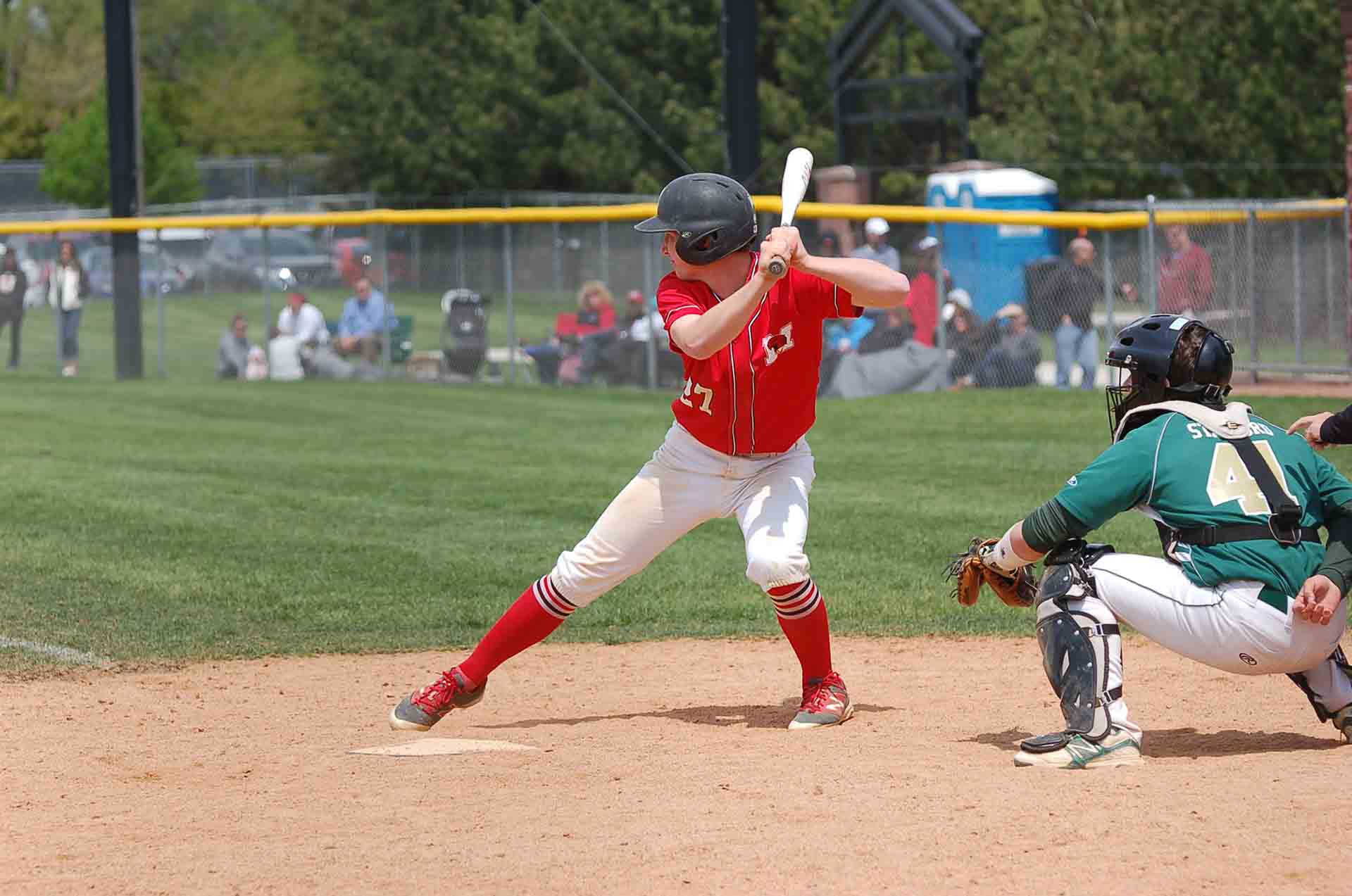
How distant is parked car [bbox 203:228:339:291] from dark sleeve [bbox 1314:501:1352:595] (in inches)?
674

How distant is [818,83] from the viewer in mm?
39281

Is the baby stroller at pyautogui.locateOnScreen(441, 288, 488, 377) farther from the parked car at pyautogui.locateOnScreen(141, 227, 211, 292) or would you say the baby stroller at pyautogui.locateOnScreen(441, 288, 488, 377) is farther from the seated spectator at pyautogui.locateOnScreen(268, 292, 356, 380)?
the parked car at pyautogui.locateOnScreen(141, 227, 211, 292)

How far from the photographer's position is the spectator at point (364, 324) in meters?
20.4

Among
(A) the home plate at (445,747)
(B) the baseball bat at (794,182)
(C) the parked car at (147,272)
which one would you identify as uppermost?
(C) the parked car at (147,272)

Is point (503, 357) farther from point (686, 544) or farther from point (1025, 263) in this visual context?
point (686, 544)

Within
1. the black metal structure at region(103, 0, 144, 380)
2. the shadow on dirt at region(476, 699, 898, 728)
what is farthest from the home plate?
the black metal structure at region(103, 0, 144, 380)

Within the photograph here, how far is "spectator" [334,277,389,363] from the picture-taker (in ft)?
66.8

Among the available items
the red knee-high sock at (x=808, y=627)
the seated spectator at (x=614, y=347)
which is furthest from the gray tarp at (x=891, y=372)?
the red knee-high sock at (x=808, y=627)

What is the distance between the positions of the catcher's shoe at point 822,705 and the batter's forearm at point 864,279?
1.32 meters

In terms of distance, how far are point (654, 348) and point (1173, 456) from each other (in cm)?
1401

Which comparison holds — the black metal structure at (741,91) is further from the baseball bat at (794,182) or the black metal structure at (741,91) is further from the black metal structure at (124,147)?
the baseball bat at (794,182)

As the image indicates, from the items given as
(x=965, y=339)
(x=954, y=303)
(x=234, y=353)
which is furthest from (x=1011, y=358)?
(x=234, y=353)

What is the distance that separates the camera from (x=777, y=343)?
18.8 ft

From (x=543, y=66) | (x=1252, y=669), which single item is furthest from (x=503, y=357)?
(x=543, y=66)
